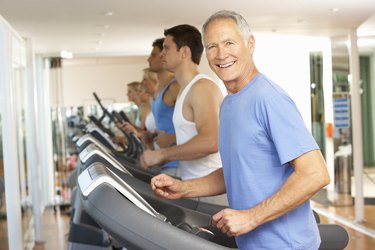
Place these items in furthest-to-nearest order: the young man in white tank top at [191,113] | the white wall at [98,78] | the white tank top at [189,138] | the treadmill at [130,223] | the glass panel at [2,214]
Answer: the white wall at [98,78] < the glass panel at [2,214] < the white tank top at [189,138] < the young man in white tank top at [191,113] < the treadmill at [130,223]

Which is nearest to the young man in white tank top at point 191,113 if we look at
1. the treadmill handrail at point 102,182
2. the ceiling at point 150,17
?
the treadmill handrail at point 102,182

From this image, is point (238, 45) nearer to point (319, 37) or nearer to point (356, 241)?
point (356, 241)

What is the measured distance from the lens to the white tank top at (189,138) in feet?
9.39

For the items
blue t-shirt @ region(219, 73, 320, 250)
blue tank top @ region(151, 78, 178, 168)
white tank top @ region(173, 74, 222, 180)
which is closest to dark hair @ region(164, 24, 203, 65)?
white tank top @ region(173, 74, 222, 180)

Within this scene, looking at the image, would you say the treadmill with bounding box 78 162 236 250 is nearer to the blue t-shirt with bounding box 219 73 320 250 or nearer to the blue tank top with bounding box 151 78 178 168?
the blue t-shirt with bounding box 219 73 320 250

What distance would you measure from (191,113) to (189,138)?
11cm

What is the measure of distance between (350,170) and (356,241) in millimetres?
1476

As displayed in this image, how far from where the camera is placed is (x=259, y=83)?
5.52 ft

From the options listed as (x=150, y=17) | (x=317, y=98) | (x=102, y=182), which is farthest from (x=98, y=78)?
(x=102, y=182)

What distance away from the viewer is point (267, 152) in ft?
5.43

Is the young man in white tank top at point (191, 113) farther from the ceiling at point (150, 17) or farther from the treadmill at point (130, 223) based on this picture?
the ceiling at point (150, 17)

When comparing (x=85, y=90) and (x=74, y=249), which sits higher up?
(x=85, y=90)

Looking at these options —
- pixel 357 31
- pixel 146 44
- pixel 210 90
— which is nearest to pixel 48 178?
pixel 146 44

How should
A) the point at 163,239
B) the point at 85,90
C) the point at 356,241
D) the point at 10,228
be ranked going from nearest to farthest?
1. the point at 163,239
2. the point at 10,228
3. the point at 356,241
4. the point at 85,90
